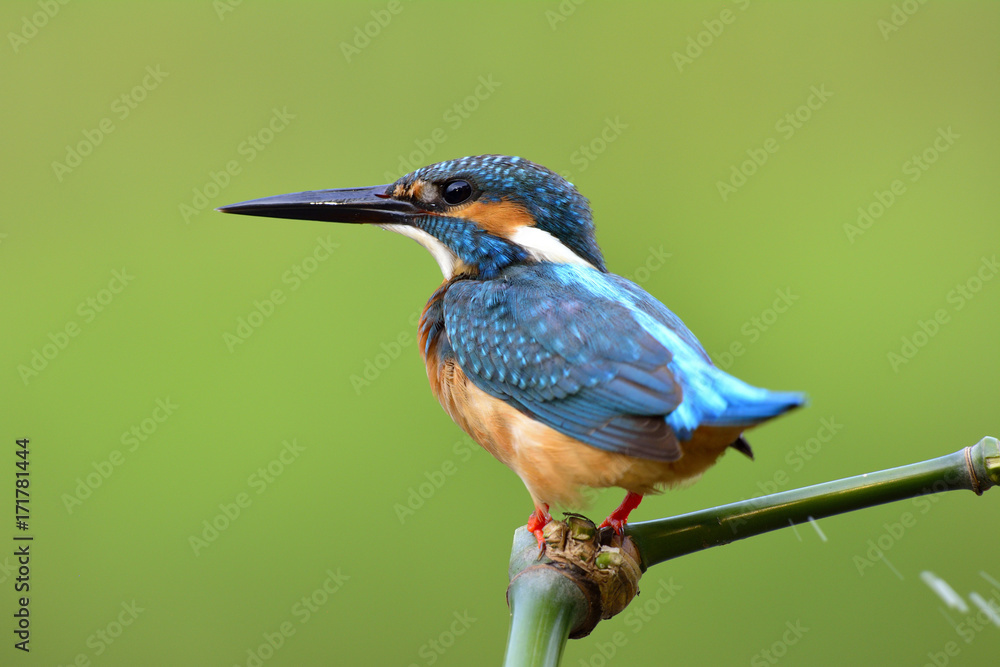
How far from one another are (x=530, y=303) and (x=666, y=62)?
6.52ft

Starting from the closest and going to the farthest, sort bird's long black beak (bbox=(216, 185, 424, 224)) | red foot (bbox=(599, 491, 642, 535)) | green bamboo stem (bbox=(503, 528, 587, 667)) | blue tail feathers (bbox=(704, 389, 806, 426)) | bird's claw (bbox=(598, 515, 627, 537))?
green bamboo stem (bbox=(503, 528, 587, 667)) → blue tail feathers (bbox=(704, 389, 806, 426)) → bird's claw (bbox=(598, 515, 627, 537)) → red foot (bbox=(599, 491, 642, 535)) → bird's long black beak (bbox=(216, 185, 424, 224))

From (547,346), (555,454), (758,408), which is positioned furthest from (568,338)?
(758,408)

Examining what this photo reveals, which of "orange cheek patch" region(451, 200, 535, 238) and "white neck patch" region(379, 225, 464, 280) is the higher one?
"orange cheek patch" region(451, 200, 535, 238)

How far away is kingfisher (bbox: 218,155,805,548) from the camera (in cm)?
158

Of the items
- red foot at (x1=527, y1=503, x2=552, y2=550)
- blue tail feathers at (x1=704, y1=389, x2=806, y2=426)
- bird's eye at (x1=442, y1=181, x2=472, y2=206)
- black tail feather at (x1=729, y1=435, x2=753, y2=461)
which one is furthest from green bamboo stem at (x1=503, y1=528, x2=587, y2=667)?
bird's eye at (x1=442, y1=181, x2=472, y2=206)

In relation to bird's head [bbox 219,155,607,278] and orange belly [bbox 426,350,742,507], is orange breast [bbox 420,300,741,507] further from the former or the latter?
bird's head [bbox 219,155,607,278]

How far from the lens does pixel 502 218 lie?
6.56 ft

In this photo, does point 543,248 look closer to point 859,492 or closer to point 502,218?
point 502,218

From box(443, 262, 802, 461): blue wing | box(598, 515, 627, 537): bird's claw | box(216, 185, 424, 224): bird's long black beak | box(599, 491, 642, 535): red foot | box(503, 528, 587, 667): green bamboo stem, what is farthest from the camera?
box(216, 185, 424, 224): bird's long black beak

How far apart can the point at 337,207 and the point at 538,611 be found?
1.07 metres

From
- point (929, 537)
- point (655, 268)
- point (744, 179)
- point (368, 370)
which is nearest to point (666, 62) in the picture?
point (744, 179)

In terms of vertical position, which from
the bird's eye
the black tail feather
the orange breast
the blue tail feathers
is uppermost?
the blue tail feathers

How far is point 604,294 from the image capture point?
183 centimetres

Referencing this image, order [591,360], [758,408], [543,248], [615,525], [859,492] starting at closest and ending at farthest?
[859,492]
[758,408]
[615,525]
[591,360]
[543,248]
